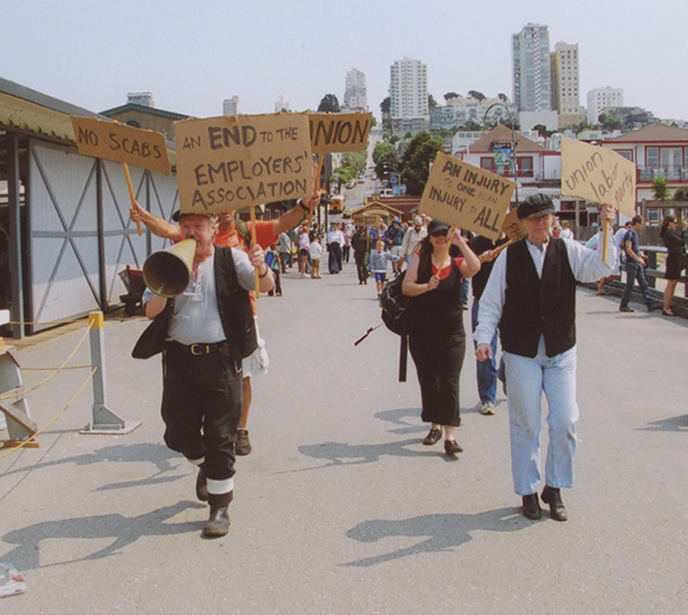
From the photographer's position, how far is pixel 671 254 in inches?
568

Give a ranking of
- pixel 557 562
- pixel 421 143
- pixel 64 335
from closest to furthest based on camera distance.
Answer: pixel 557 562 < pixel 64 335 < pixel 421 143

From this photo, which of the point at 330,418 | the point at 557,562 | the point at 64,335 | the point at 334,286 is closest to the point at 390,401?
the point at 330,418

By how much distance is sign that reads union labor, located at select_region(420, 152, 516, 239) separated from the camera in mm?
6055

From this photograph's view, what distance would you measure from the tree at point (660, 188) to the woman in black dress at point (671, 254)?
5317 cm

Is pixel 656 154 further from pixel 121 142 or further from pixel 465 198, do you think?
pixel 121 142

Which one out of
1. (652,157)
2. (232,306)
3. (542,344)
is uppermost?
(652,157)

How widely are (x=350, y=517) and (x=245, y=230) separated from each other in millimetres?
2442

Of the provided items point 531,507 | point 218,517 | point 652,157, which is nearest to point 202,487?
point 218,517

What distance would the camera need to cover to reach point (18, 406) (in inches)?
274

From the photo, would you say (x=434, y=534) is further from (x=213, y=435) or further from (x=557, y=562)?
(x=213, y=435)

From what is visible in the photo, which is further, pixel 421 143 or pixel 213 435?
pixel 421 143

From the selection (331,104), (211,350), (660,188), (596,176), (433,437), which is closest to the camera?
(211,350)

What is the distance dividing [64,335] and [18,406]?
636 centimetres

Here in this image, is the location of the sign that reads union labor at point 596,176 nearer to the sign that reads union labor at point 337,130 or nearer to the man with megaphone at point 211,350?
the sign that reads union labor at point 337,130
